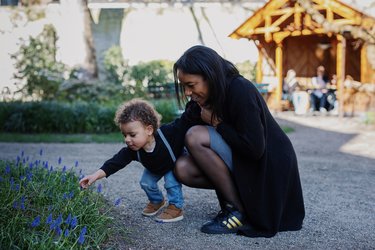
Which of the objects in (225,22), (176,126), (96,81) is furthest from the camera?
(225,22)

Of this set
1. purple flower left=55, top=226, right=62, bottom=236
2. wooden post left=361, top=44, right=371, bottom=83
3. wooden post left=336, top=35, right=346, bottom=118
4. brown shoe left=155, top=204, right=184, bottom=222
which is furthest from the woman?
wooden post left=361, top=44, right=371, bottom=83

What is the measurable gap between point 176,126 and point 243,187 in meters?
0.74

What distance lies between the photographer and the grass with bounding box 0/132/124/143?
33.1 feet

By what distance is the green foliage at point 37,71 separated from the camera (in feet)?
46.7

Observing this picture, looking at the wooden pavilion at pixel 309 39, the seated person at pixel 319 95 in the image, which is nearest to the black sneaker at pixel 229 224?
the wooden pavilion at pixel 309 39

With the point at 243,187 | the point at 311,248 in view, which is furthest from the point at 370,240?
the point at 243,187

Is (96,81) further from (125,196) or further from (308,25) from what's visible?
(125,196)

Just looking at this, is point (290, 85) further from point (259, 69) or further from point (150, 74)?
point (150, 74)

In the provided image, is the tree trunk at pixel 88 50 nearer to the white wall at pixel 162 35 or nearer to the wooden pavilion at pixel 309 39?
the wooden pavilion at pixel 309 39

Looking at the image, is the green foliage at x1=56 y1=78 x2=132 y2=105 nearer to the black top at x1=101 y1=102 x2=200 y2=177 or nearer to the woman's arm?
the black top at x1=101 y1=102 x2=200 y2=177

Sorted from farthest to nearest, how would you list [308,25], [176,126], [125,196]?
[308,25]
[125,196]
[176,126]

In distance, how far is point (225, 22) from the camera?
21875 mm

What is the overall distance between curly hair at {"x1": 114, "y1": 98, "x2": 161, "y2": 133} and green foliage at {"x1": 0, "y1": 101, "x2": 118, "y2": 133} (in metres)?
7.28

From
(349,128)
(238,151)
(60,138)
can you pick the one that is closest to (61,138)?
(60,138)
